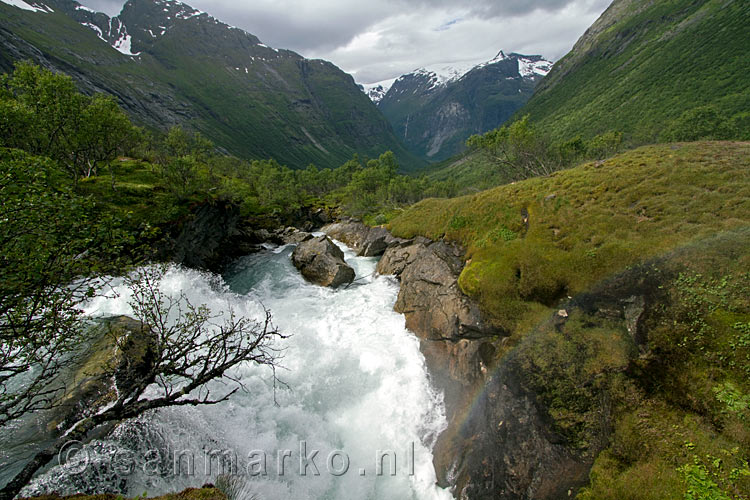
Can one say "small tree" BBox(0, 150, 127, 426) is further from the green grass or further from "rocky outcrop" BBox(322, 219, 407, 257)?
"rocky outcrop" BBox(322, 219, 407, 257)

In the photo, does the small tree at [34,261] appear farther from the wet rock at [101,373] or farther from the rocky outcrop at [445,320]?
the rocky outcrop at [445,320]

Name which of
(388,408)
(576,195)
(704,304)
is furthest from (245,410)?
(576,195)

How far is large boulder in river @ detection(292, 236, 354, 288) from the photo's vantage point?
28.8 metres

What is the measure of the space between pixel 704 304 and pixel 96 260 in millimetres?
19828

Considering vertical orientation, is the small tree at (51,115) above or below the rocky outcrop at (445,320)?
above

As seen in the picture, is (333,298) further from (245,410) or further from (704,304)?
(704,304)

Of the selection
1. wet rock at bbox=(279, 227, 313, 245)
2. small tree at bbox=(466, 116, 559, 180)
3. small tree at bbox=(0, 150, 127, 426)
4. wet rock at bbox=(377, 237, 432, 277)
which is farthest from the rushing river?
small tree at bbox=(466, 116, 559, 180)

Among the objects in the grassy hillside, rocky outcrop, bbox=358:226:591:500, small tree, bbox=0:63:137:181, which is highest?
small tree, bbox=0:63:137:181

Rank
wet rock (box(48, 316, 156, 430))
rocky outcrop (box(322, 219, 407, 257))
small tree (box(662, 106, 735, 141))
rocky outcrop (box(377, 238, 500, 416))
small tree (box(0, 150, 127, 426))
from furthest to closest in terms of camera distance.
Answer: small tree (box(662, 106, 735, 141)) → rocky outcrop (box(322, 219, 407, 257)) → rocky outcrop (box(377, 238, 500, 416)) → wet rock (box(48, 316, 156, 430)) → small tree (box(0, 150, 127, 426))

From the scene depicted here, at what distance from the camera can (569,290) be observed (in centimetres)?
1421

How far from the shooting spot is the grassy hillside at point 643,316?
25.6 feet

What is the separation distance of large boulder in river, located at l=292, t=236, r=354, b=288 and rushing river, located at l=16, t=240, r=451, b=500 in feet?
24.6

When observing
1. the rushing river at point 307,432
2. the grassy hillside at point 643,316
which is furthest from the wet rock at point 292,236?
the grassy hillside at point 643,316

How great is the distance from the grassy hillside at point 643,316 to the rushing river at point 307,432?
19.9 feet
